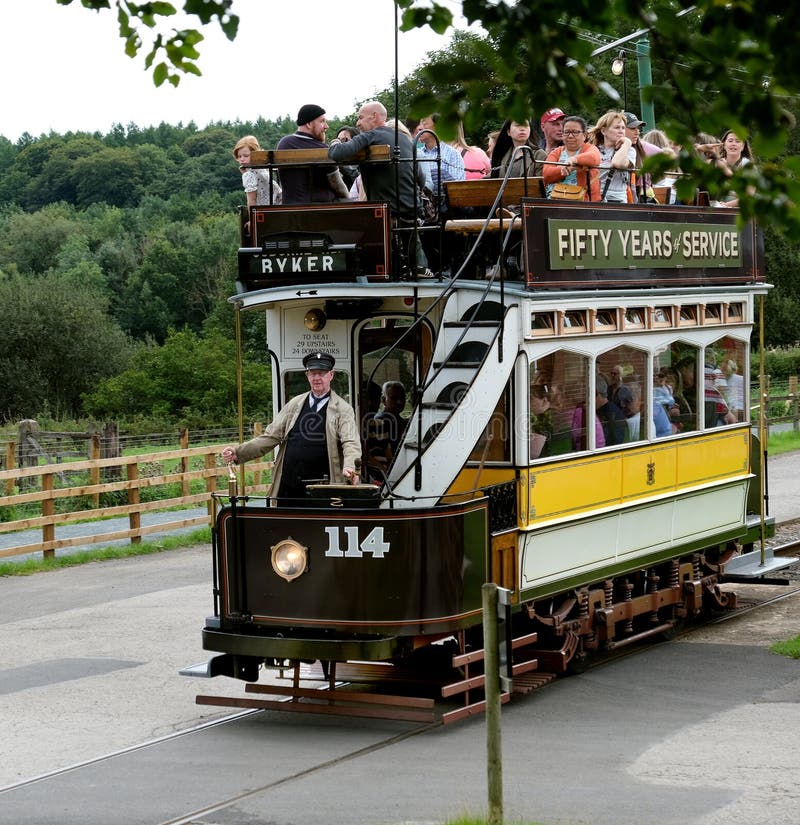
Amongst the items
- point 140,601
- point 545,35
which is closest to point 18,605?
point 140,601

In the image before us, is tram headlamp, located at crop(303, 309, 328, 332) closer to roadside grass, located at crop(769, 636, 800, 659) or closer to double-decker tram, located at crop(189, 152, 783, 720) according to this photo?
double-decker tram, located at crop(189, 152, 783, 720)

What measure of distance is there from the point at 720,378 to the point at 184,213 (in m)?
73.0

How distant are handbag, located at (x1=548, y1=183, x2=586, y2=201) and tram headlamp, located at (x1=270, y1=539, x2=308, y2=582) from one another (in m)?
3.32

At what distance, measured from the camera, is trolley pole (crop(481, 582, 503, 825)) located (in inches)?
277

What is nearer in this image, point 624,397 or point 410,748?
point 410,748

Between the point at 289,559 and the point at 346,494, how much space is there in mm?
539

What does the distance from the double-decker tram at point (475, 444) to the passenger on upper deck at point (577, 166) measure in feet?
0.92

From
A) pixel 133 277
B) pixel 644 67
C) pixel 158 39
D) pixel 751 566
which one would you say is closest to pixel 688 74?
pixel 158 39

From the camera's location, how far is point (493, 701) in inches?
278

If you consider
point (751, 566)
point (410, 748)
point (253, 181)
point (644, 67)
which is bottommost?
point (410, 748)

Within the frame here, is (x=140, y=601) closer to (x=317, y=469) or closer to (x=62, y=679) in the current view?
(x=62, y=679)

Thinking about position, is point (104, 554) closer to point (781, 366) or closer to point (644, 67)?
point (644, 67)

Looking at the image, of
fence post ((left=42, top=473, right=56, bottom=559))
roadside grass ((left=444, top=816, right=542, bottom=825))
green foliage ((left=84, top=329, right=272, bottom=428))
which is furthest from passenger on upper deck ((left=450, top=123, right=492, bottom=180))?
green foliage ((left=84, top=329, right=272, bottom=428))

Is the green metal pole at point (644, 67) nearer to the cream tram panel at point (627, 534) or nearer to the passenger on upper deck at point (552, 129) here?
the passenger on upper deck at point (552, 129)
